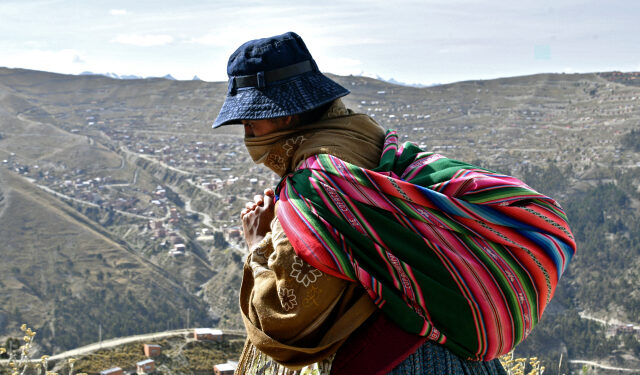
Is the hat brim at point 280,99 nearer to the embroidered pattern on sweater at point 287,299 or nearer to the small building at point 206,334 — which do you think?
the embroidered pattern on sweater at point 287,299

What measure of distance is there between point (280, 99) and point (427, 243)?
400 millimetres

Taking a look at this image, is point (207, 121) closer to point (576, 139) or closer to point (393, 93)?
point (393, 93)

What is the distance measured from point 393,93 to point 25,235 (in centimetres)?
5819

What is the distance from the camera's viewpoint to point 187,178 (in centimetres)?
7044

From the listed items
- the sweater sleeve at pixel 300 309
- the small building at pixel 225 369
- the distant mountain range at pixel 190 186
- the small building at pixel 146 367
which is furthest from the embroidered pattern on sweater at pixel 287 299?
the distant mountain range at pixel 190 186

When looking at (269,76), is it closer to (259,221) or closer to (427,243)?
(259,221)

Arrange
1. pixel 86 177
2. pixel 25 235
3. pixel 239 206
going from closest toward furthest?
pixel 25 235 → pixel 239 206 → pixel 86 177

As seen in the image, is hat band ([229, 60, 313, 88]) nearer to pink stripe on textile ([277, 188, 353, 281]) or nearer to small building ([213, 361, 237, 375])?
pink stripe on textile ([277, 188, 353, 281])

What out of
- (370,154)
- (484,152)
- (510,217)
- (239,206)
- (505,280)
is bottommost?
(239,206)

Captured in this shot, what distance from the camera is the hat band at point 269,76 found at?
114 centimetres

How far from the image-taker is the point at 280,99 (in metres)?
1.13

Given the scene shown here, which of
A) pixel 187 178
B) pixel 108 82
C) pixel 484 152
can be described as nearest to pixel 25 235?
pixel 187 178

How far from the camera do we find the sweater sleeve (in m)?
0.98

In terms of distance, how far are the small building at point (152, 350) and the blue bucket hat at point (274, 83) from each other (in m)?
6.30
